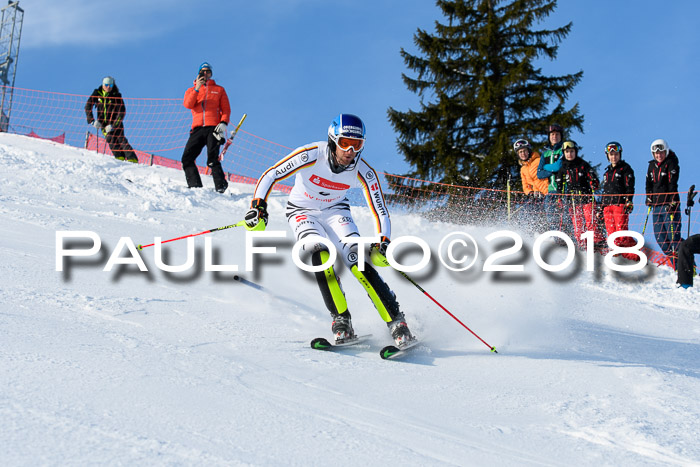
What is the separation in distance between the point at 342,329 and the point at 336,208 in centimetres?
111

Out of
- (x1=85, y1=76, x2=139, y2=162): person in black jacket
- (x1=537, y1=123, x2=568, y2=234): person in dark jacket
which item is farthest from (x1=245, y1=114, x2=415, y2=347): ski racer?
(x1=85, y1=76, x2=139, y2=162): person in black jacket

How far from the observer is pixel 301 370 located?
316cm

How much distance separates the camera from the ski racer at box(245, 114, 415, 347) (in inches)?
158

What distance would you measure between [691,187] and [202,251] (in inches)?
257

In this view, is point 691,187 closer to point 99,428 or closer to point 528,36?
point 99,428

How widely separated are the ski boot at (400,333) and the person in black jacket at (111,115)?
29.9 feet

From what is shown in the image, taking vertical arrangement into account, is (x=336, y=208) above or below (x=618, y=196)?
below

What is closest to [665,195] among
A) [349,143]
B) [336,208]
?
[336,208]

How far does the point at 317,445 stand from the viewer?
2.09 metres

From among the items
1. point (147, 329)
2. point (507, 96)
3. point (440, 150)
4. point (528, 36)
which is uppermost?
point (528, 36)

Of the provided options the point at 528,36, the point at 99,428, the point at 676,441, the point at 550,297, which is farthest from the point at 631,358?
the point at 528,36

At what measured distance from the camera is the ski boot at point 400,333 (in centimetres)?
383
